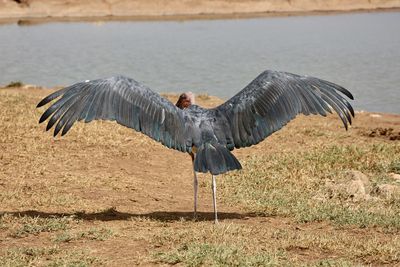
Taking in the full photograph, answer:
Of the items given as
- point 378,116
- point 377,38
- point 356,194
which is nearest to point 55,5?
point 377,38

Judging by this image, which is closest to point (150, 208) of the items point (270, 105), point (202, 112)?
point (202, 112)

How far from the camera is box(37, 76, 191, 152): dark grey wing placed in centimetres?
798

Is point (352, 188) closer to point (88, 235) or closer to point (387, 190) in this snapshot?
point (387, 190)

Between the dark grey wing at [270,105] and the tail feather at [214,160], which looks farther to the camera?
the dark grey wing at [270,105]

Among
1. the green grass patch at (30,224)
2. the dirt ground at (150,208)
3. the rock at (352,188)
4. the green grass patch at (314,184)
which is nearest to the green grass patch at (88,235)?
the dirt ground at (150,208)

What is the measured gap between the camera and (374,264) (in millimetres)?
6836

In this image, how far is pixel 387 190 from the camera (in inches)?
396

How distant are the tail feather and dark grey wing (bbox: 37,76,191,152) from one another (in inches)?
10.6

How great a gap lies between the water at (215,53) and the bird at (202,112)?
13.4 m

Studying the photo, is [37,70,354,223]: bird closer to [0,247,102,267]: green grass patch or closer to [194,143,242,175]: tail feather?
[194,143,242,175]: tail feather

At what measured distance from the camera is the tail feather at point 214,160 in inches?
303

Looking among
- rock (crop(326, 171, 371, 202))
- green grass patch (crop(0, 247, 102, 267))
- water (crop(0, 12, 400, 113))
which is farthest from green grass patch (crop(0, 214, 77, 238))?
water (crop(0, 12, 400, 113))

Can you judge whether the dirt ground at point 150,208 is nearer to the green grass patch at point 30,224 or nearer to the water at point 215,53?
the green grass patch at point 30,224

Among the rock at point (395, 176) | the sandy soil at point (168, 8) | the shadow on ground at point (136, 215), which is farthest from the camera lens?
the sandy soil at point (168, 8)
